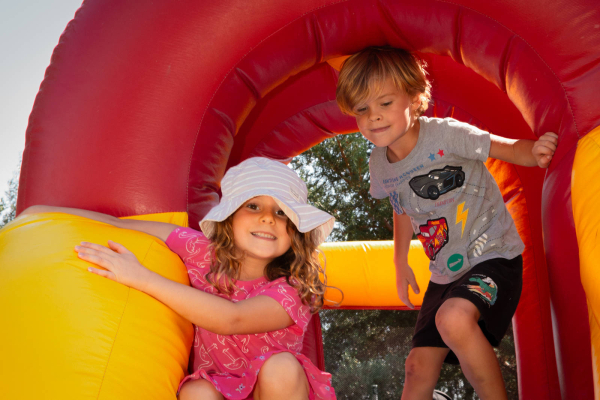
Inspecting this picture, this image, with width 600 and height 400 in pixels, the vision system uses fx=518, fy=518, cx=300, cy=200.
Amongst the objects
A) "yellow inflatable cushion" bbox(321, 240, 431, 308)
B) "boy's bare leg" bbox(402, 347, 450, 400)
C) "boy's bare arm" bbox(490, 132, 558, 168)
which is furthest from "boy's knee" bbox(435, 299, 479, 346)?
"yellow inflatable cushion" bbox(321, 240, 431, 308)

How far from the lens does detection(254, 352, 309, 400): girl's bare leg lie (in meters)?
1.05

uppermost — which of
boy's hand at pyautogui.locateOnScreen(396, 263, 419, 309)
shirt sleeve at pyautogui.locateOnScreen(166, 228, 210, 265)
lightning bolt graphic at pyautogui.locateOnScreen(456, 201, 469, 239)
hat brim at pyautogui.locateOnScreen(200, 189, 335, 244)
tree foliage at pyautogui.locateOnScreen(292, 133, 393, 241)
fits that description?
tree foliage at pyautogui.locateOnScreen(292, 133, 393, 241)

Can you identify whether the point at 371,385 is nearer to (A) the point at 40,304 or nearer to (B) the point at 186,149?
(B) the point at 186,149

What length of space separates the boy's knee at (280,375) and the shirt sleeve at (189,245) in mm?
361

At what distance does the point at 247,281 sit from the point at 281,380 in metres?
0.35

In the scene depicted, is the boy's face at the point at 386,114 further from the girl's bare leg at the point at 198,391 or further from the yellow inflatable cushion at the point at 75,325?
the girl's bare leg at the point at 198,391

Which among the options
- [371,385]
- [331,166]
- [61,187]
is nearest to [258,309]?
[61,187]

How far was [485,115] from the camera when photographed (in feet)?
6.55

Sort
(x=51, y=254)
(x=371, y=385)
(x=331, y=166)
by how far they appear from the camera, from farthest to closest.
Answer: (x=331, y=166)
(x=371, y=385)
(x=51, y=254)

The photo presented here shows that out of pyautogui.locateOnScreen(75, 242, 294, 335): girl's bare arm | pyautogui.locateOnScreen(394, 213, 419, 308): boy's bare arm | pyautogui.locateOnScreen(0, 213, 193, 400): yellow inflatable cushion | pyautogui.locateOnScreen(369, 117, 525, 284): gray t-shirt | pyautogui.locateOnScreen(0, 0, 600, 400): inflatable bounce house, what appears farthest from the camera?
pyautogui.locateOnScreen(394, 213, 419, 308): boy's bare arm

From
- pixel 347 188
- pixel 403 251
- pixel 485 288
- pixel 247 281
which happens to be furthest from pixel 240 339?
pixel 347 188

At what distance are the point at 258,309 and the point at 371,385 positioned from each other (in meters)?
1.59

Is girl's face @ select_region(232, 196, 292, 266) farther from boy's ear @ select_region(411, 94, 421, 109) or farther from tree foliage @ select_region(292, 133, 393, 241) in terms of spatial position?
tree foliage @ select_region(292, 133, 393, 241)

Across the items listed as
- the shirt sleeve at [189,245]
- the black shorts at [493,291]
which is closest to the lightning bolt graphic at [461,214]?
the black shorts at [493,291]
